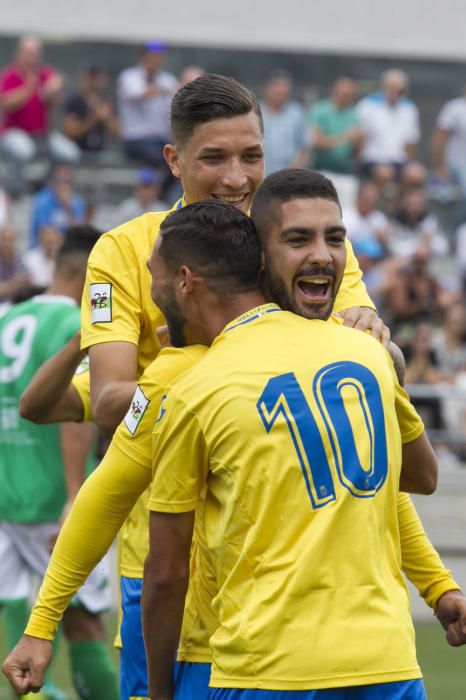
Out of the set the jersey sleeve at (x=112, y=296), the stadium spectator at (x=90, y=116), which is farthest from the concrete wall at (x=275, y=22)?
the jersey sleeve at (x=112, y=296)

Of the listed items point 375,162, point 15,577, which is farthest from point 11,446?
point 375,162

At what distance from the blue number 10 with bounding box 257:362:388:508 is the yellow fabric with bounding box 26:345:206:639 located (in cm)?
36

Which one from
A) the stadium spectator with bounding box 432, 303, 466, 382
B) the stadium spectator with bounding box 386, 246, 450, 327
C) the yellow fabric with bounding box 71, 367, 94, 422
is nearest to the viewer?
the yellow fabric with bounding box 71, 367, 94, 422

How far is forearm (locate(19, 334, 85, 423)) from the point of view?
4871 millimetres

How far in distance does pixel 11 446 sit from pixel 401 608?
4.33m

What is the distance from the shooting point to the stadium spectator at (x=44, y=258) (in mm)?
12867

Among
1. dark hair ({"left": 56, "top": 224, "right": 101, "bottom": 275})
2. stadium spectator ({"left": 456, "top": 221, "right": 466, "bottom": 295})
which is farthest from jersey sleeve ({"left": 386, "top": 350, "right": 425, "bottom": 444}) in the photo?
stadium spectator ({"left": 456, "top": 221, "right": 466, "bottom": 295})

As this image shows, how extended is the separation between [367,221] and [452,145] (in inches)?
82.2

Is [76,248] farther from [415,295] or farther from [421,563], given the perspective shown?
[415,295]

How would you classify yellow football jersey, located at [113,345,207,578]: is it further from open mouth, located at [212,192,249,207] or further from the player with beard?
open mouth, located at [212,192,249,207]

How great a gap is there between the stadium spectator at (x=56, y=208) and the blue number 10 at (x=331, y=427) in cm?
1028

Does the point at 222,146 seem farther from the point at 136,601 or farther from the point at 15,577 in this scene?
the point at 15,577

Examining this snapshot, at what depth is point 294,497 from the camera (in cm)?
323

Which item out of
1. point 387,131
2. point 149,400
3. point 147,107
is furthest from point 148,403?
point 387,131
